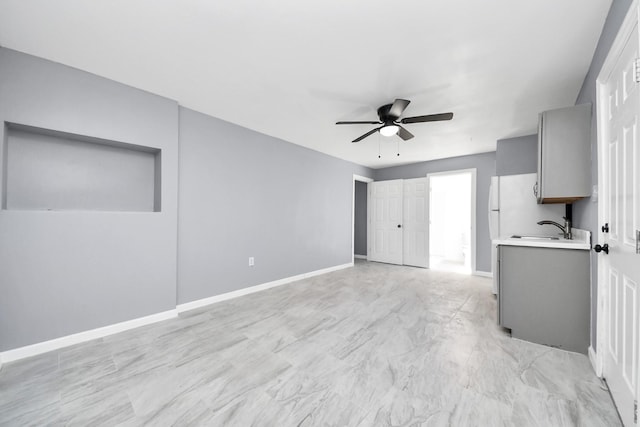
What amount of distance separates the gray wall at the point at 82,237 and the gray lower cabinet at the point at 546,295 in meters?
3.55

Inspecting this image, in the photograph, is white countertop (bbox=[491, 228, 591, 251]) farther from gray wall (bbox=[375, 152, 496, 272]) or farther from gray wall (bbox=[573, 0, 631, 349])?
gray wall (bbox=[375, 152, 496, 272])

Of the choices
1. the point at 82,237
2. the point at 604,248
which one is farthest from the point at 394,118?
the point at 82,237

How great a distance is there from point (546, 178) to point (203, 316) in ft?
12.6

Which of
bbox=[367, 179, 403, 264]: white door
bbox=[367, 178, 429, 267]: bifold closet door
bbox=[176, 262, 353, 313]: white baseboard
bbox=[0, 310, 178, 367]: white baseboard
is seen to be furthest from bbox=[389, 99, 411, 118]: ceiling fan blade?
bbox=[367, 179, 403, 264]: white door

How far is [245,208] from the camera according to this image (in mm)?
3713

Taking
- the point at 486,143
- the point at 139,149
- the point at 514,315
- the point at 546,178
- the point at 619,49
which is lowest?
the point at 514,315

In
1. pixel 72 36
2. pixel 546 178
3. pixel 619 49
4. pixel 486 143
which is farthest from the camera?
pixel 486 143

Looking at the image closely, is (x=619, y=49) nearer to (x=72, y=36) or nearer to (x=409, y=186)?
(x=72, y=36)

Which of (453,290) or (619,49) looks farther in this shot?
(453,290)

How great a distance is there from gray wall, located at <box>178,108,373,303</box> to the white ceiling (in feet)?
1.86

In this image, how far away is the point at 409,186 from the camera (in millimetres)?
5930

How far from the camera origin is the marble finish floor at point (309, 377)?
4.66 ft

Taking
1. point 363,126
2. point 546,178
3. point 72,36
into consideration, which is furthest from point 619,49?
point 72,36

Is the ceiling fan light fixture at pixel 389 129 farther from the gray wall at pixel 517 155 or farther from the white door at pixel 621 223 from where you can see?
the gray wall at pixel 517 155
